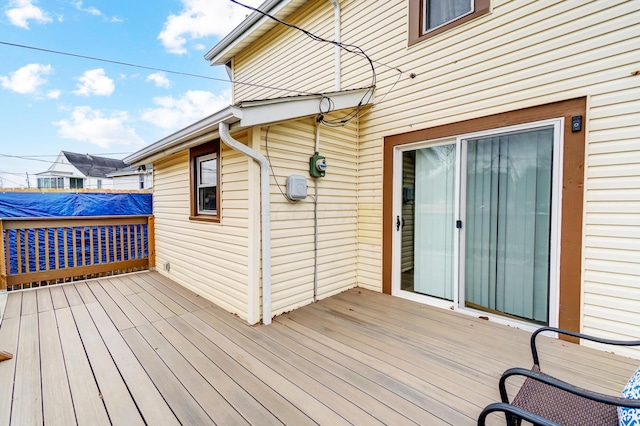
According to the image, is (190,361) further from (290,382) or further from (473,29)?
(473,29)

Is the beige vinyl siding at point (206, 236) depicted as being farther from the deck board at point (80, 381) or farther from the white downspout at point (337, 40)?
the white downspout at point (337, 40)

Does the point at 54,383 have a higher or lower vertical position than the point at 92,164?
lower

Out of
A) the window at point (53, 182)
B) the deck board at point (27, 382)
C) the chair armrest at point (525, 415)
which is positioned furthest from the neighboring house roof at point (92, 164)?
the chair armrest at point (525, 415)

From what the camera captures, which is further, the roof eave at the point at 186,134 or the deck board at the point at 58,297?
the deck board at the point at 58,297

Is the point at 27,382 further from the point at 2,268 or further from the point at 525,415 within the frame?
the point at 525,415

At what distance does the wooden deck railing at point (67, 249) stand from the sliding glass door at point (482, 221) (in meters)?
5.07

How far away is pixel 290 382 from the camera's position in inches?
80.8

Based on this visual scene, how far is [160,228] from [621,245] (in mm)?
6579

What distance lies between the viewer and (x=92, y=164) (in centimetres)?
1812

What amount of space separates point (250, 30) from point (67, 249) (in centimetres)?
Result: 553

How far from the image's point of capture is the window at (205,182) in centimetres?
380

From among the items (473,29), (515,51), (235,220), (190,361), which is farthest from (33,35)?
(515,51)

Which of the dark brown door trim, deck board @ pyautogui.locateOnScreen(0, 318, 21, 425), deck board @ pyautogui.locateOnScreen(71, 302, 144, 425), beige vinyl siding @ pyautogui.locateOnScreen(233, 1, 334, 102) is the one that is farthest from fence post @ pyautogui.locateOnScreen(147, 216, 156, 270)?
the dark brown door trim

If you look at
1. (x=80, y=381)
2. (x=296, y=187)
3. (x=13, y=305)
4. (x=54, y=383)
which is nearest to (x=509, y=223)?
(x=296, y=187)
